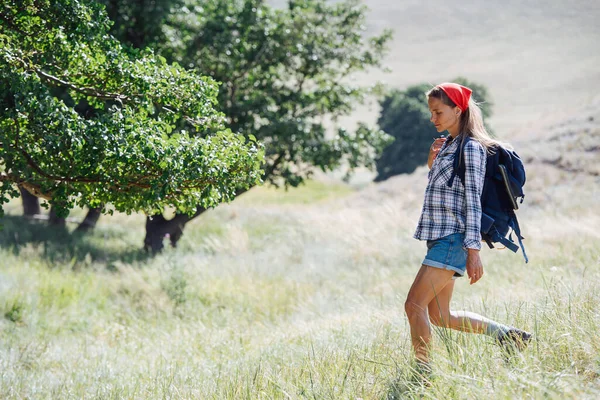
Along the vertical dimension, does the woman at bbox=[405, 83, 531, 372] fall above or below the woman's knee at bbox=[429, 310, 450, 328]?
above

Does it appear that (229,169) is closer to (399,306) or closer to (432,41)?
(399,306)

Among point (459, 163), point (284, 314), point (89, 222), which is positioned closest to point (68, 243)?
point (89, 222)

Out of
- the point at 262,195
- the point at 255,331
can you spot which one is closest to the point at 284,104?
the point at 255,331

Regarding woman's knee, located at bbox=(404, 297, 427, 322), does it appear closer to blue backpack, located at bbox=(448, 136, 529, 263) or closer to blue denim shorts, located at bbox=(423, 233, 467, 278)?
blue denim shorts, located at bbox=(423, 233, 467, 278)

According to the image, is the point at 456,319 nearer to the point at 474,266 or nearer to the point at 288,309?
the point at 474,266

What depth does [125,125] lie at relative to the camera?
474 cm

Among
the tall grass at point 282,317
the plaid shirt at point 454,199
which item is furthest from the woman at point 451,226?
the tall grass at point 282,317

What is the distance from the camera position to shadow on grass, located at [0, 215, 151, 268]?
1361cm

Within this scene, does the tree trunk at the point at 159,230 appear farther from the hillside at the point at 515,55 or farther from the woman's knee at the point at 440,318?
the hillside at the point at 515,55

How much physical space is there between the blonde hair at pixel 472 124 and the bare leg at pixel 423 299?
0.96 meters

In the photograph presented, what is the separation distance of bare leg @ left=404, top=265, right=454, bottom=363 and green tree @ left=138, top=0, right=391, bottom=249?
8.51m

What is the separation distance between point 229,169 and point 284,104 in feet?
26.5

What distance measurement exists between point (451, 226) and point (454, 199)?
20 cm

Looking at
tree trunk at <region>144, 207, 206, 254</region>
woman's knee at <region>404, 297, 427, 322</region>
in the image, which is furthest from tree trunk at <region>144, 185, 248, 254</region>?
woman's knee at <region>404, 297, 427, 322</region>
